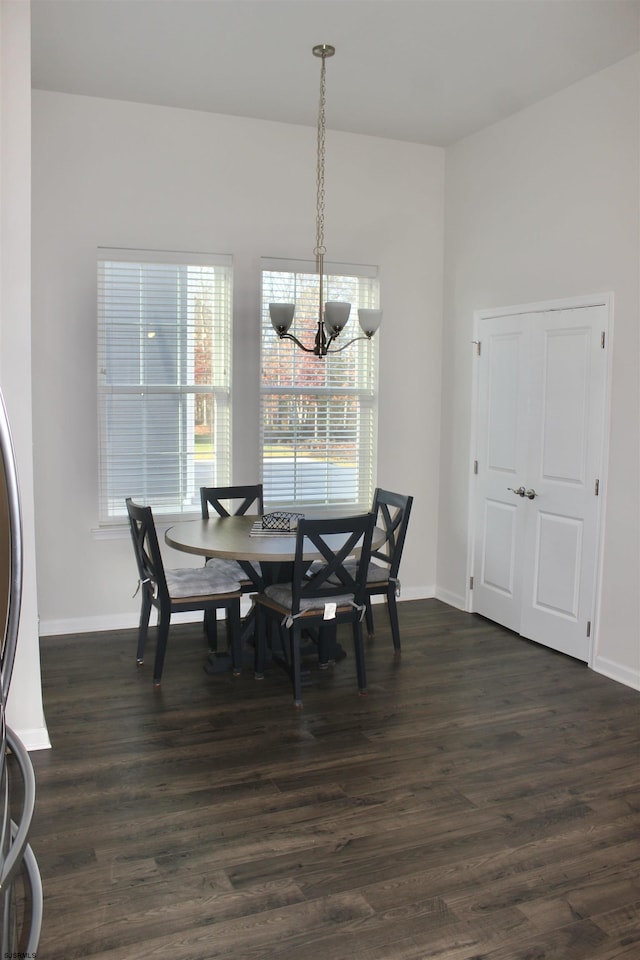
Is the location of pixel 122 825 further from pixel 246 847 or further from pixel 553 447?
pixel 553 447

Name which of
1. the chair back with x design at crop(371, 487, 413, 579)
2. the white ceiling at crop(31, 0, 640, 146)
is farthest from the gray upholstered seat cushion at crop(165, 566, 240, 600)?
the white ceiling at crop(31, 0, 640, 146)

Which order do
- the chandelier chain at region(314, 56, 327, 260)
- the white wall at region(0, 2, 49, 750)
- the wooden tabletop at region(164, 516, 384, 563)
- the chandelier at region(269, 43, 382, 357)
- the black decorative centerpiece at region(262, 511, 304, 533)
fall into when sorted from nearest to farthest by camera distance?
the white wall at region(0, 2, 49, 750), the wooden tabletop at region(164, 516, 384, 563), the chandelier at region(269, 43, 382, 357), the black decorative centerpiece at region(262, 511, 304, 533), the chandelier chain at region(314, 56, 327, 260)

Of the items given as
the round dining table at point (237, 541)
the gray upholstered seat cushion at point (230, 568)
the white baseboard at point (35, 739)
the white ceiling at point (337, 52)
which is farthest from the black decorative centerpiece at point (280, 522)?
the white ceiling at point (337, 52)

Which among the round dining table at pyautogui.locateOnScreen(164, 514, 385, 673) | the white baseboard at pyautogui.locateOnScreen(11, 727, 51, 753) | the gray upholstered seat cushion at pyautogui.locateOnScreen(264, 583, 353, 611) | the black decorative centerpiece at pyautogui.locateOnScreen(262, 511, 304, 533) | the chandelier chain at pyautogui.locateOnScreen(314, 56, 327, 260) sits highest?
the chandelier chain at pyautogui.locateOnScreen(314, 56, 327, 260)

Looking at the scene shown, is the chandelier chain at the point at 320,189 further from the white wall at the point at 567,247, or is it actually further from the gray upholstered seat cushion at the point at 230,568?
the gray upholstered seat cushion at the point at 230,568

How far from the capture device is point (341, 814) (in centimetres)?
280

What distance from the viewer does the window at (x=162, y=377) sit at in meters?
4.83

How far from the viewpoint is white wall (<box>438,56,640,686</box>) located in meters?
4.04

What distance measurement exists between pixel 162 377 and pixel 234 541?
1474mm

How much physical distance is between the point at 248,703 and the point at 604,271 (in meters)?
2.88

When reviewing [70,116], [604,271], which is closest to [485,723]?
[604,271]

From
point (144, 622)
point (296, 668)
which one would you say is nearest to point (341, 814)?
point (296, 668)

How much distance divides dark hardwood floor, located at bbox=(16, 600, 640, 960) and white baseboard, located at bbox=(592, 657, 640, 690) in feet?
0.20

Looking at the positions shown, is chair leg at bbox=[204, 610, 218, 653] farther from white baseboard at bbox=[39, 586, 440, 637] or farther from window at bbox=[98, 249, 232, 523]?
window at bbox=[98, 249, 232, 523]
